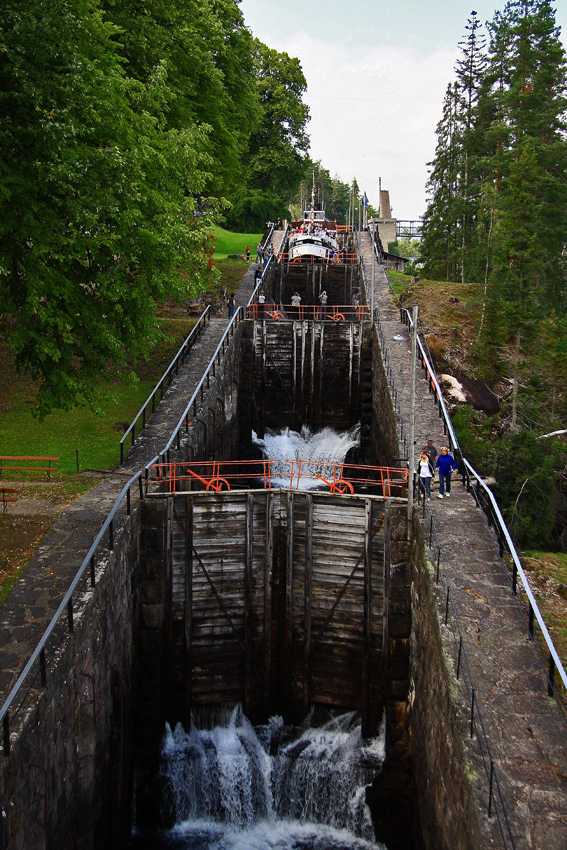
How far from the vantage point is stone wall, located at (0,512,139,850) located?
668 centimetres

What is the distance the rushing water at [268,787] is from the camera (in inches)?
444

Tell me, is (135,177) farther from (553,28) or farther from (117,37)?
(553,28)

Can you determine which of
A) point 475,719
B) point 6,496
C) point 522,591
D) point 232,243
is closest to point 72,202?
point 6,496

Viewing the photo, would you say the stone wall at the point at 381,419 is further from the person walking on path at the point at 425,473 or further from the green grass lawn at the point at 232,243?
the green grass lawn at the point at 232,243

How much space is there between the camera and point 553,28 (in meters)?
30.7

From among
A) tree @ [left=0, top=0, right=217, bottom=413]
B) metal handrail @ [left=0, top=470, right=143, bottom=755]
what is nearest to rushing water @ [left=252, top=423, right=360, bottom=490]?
metal handrail @ [left=0, top=470, right=143, bottom=755]

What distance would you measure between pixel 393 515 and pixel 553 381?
1354 cm

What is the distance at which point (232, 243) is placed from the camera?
44219 mm

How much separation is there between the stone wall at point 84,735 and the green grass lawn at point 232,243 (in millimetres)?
29890

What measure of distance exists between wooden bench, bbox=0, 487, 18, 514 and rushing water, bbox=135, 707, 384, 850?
216 inches

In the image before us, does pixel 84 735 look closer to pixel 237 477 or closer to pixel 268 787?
pixel 268 787

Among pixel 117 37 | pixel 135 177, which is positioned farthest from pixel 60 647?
pixel 117 37

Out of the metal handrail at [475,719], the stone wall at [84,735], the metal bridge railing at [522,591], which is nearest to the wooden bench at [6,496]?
the stone wall at [84,735]

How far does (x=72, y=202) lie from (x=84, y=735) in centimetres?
769
